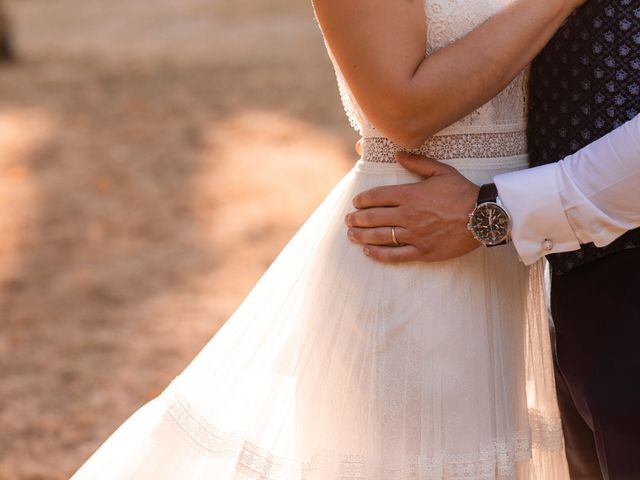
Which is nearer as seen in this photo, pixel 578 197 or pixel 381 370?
pixel 578 197

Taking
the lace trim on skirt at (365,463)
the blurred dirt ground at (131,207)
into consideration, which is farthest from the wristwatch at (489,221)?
the blurred dirt ground at (131,207)

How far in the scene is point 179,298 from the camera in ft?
17.2

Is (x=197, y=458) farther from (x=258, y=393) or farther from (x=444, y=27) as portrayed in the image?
(x=444, y=27)

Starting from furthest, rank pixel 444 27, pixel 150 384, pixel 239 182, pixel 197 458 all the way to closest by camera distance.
Result: pixel 239 182, pixel 150 384, pixel 197 458, pixel 444 27

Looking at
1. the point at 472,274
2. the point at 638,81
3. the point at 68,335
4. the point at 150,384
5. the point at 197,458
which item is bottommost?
the point at 197,458

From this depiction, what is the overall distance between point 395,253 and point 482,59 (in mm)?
399

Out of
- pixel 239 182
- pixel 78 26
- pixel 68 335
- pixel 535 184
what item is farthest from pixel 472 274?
pixel 78 26

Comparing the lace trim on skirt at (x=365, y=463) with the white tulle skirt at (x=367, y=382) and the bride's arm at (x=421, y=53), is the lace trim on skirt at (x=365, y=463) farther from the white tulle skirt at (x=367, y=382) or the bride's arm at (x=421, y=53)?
the bride's arm at (x=421, y=53)

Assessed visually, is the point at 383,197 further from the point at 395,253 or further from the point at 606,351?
the point at 606,351

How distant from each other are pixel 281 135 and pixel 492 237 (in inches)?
263

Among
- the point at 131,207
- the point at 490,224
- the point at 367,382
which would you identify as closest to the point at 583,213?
the point at 490,224

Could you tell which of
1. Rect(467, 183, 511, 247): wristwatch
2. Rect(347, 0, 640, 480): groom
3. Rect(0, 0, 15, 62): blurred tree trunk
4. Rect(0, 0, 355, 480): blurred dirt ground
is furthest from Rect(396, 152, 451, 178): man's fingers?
Rect(0, 0, 15, 62): blurred tree trunk

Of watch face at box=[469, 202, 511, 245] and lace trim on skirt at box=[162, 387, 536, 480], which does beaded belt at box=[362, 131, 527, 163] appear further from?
lace trim on skirt at box=[162, 387, 536, 480]

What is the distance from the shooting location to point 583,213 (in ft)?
5.22
